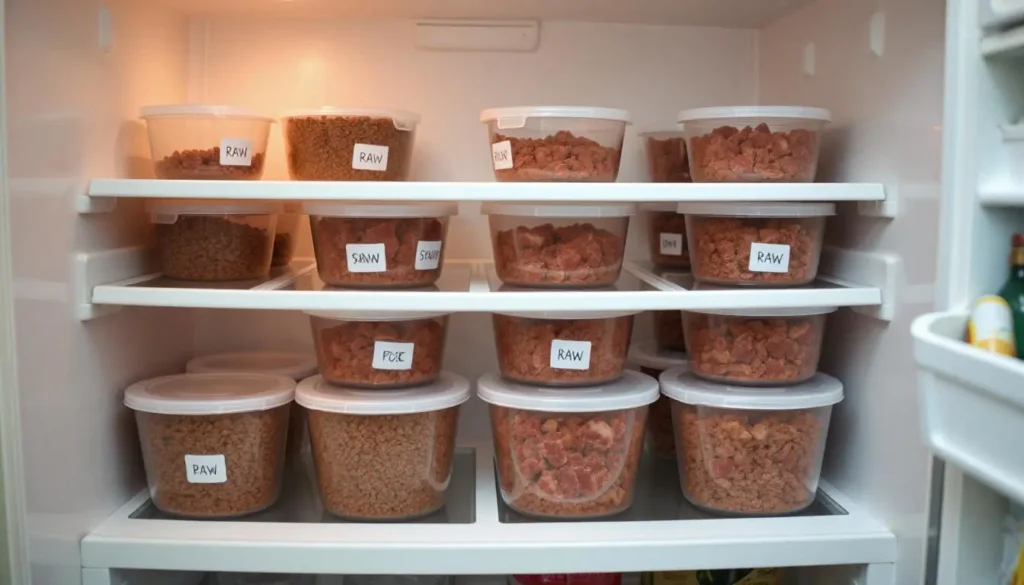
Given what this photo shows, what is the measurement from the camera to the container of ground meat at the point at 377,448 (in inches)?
47.7

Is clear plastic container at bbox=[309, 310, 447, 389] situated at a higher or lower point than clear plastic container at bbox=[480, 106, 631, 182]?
lower

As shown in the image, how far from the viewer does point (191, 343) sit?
1591mm

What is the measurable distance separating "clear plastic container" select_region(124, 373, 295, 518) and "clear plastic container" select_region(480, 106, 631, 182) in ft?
1.61

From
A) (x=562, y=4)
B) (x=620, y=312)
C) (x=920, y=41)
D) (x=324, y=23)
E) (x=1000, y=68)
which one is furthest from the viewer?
(x=324, y=23)

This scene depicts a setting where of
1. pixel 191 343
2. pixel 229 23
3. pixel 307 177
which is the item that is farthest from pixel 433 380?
pixel 229 23

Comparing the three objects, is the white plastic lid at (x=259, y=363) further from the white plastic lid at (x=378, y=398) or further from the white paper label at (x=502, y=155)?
the white paper label at (x=502, y=155)

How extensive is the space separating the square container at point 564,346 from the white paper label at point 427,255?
0.14 m

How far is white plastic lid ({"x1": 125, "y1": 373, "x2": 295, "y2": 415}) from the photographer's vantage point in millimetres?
1214

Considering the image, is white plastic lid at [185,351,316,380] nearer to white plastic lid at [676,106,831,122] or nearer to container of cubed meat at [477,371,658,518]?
container of cubed meat at [477,371,658,518]

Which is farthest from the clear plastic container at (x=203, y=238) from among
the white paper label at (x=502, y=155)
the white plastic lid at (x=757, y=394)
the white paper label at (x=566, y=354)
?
the white plastic lid at (x=757, y=394)

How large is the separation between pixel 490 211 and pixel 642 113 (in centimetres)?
46

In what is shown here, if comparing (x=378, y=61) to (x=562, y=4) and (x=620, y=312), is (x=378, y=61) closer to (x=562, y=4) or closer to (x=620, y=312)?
(x=562, y=4)

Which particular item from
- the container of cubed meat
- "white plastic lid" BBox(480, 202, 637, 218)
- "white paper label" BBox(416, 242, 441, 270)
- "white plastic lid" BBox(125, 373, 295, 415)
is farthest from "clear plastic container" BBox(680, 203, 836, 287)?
"white plastic lid" BBox(125, 373, 295, 415)

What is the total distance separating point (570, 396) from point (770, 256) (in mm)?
346
